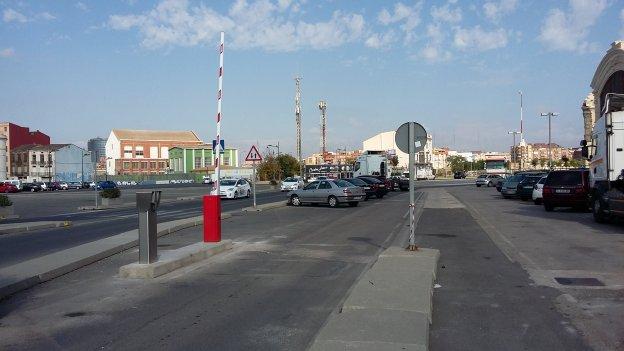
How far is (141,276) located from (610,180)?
48.3ft

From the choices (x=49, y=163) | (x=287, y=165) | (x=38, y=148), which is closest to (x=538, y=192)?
(x=287, y=165)

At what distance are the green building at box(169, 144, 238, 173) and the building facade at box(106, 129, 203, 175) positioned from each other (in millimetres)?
3762

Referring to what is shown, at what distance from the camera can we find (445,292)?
8.62 metres

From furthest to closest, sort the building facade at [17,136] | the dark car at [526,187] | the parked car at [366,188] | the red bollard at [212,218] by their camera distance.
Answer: the building facade at [17,136]
the parked car at [366,188]
the dark car at [526,187]
the red bollard at [212,218]

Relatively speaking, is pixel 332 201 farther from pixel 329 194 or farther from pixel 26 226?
pixel 26 226

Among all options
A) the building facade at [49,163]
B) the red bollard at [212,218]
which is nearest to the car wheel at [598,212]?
the red bollard at [212,218]

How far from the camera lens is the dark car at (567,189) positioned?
24266 mm

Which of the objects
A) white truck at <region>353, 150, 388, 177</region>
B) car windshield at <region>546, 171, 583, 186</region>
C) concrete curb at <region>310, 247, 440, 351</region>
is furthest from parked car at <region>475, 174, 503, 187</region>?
concrete curb at <region>310, 247, 440, 351</region>

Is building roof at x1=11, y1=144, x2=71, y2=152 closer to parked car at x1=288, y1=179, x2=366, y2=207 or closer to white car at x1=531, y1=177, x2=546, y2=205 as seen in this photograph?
parked car at x1=288, y1=179, x2=366, y2=207

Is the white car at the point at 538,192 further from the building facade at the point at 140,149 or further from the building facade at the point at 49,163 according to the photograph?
the building facade at the point at 140,149

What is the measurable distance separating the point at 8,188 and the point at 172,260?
69822mm

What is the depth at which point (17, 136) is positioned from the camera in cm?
12688

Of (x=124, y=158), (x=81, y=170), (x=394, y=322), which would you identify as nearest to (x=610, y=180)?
(x=394, y=322)

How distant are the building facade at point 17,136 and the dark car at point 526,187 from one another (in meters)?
107
